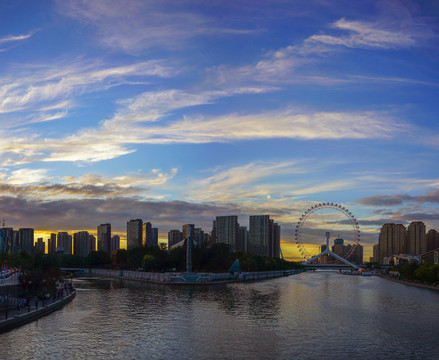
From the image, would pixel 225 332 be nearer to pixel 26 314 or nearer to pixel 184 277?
pixel 26 314

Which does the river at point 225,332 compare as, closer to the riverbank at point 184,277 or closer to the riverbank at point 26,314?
the riverbank at point 26,314

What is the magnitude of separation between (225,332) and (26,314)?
69.0ft

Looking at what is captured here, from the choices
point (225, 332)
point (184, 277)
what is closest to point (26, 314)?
point (225, 332)

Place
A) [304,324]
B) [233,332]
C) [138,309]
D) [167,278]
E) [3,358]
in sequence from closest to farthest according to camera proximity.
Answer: [3,358], [233,332], [304,324], [138,309], [167,278]

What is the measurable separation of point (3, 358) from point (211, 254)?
13729 centimetres

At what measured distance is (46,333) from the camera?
150ft

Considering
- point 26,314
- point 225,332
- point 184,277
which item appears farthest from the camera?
point 184,277

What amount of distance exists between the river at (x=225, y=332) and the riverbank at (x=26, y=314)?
87cm

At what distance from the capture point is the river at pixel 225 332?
3909 cm

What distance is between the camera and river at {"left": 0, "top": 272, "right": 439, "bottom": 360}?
128 ft

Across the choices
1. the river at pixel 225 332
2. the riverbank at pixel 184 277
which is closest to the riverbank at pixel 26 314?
the river at pixel 225 332

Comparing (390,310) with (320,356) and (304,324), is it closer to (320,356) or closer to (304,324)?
(304,324)

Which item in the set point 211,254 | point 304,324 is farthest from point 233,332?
point 211,254

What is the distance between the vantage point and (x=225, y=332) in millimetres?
48375
